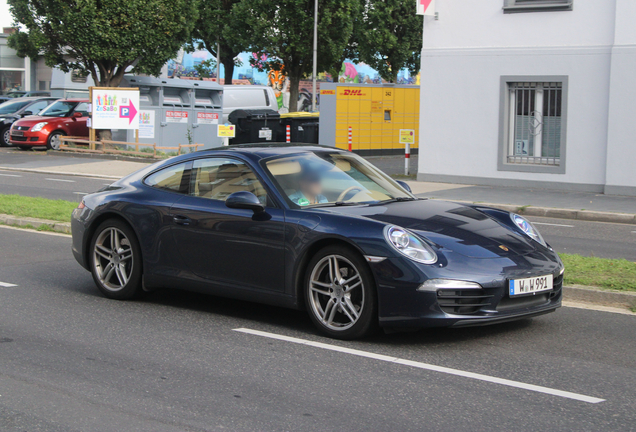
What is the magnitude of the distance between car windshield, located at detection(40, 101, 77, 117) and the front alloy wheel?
2356 centimetres

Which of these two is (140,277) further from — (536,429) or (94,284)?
(536,429)

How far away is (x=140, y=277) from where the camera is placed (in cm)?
702

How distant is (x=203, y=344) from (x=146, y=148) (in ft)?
71.9

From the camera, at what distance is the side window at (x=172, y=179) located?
22.7 feet

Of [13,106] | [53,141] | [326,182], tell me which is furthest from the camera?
[13,106]

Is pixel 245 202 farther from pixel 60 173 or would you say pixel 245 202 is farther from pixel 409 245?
pixel 60 173

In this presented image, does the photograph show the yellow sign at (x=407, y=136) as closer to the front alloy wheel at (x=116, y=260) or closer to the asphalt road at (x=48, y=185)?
the asphalt road at (x=48, y=185)

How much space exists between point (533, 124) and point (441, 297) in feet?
48.6

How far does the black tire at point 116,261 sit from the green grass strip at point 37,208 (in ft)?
13.7

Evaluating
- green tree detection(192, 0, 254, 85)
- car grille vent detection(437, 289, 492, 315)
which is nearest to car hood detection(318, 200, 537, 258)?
car grille vent detection(437, 289, 492, 315)

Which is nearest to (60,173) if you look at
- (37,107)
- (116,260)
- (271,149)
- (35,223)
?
(37,107)

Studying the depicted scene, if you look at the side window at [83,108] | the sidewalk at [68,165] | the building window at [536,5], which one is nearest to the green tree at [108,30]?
the side window at [83,108]

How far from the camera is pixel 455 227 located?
233 inches

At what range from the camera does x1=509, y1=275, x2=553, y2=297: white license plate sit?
18.3ft
